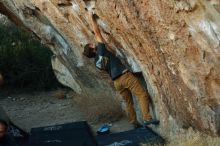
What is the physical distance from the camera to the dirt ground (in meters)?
10.4

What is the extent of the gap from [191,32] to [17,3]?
5232mm

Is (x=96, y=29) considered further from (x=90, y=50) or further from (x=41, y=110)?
(x=41, y=110)

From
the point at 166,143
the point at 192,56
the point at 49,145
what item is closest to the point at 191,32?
the point at 192,56

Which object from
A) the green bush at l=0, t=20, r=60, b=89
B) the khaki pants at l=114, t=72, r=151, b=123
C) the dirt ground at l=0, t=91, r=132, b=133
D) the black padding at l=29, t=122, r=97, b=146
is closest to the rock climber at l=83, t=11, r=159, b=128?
the khaki pants at l=114, t=72, r=151, b=123

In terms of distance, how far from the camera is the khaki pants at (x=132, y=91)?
8.02m

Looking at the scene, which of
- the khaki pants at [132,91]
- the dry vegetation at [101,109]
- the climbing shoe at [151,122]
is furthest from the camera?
the dry vegetation at [101,109]

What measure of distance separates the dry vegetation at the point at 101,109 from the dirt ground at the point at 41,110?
0.13 metres

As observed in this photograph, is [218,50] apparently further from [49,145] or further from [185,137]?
[49,145]

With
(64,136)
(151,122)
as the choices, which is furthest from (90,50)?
(151,122)

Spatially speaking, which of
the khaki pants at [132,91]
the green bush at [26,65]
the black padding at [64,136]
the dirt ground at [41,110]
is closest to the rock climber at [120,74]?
the khaki pants at [132,91]

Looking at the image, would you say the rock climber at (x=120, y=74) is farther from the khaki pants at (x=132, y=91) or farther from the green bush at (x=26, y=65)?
the green bush at (x=26, y=65)

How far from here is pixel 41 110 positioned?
11.9 m

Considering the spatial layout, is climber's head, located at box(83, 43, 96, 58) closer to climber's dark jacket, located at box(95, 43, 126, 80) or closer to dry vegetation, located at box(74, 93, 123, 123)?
climber's dark jacket, located at box(95, 43, 126, 80)

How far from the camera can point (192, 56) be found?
18.0 ft
